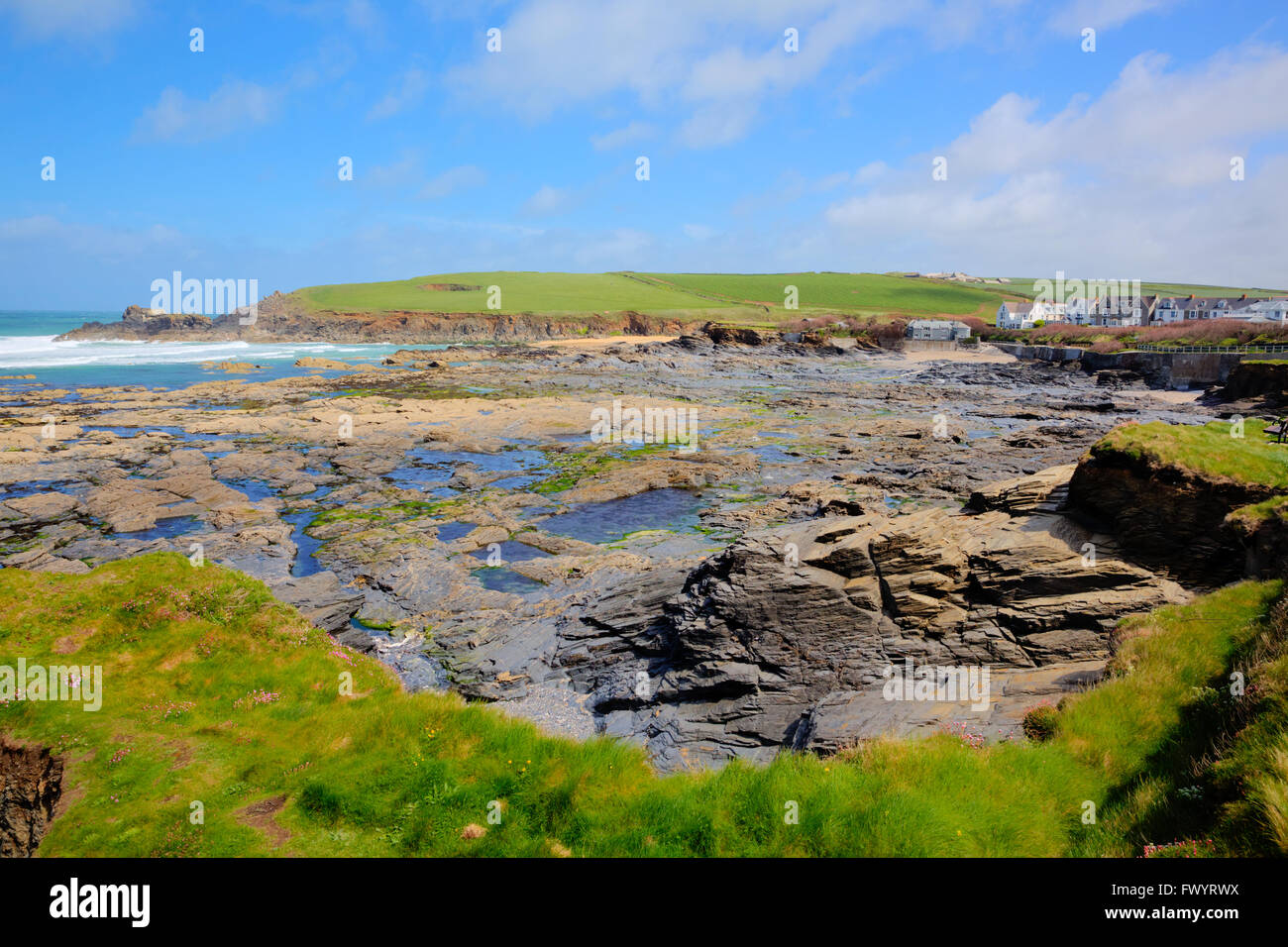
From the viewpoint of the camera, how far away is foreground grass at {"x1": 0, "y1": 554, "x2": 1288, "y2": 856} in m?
7.02

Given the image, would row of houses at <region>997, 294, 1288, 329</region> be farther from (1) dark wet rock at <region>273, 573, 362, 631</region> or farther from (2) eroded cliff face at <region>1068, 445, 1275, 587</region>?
(1) dark wet rock at <region>273, 573, 362, 631</region>

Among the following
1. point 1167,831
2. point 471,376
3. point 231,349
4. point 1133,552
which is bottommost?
point 1167,831

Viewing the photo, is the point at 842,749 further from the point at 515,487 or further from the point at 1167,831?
the point at 515,487

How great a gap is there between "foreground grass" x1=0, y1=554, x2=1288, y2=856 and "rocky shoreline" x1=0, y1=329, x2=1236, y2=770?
6.47ft

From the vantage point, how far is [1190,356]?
69625 mm

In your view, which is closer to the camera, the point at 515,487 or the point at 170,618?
the point at 170,618

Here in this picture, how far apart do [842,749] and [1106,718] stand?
3.54 metres

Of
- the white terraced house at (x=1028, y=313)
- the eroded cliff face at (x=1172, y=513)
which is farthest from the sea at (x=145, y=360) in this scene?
the white terraced house at (x=1028, y=313)

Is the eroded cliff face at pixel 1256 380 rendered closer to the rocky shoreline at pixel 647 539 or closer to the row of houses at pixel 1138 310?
the rocky shoreline at pixel 647 539

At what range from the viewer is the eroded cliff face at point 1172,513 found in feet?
44.8

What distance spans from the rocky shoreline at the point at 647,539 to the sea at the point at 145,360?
20043mm

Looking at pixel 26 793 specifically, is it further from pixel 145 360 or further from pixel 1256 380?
pixel 145 360

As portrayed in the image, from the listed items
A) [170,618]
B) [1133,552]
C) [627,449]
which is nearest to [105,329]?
[627,449]

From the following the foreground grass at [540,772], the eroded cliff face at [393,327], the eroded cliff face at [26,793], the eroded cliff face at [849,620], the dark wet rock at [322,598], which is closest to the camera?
the foreground grass at [540,772]
